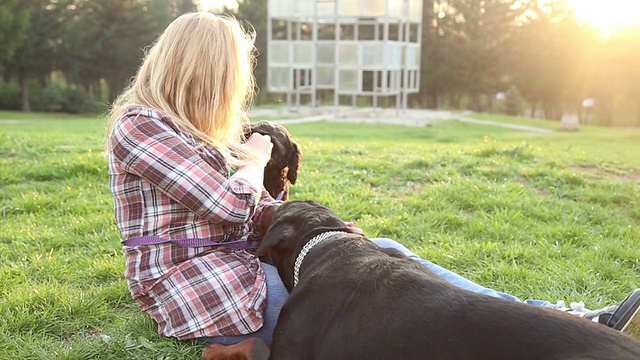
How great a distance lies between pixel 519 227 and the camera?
18.0 ft

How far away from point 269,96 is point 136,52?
8905mm

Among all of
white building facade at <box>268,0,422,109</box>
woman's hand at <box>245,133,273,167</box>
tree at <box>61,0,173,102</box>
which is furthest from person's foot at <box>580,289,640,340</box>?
tree at <box>61,0,173,102</box>

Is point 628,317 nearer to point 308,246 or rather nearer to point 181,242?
point 308,246

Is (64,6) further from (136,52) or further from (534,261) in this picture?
(534,261)

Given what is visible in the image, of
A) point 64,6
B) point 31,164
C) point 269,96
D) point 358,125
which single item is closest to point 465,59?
point 269,96

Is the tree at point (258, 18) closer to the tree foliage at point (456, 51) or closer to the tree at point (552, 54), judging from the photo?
the tree foliage at point (456, 51)

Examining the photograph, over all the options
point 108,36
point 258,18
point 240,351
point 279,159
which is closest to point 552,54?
point 258,18

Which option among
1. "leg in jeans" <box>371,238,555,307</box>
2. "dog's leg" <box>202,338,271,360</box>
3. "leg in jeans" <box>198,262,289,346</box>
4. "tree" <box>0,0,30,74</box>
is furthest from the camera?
"tree" <box>0,0,30,74</box>

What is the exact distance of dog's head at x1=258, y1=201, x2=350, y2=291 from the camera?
2862 mm

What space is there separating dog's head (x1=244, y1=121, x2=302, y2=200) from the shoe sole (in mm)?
2305

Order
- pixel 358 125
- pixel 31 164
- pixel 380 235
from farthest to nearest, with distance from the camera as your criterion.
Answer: pixel 358 125
pixel 31 164
pixel 380 235

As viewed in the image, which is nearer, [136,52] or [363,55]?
[363,55]

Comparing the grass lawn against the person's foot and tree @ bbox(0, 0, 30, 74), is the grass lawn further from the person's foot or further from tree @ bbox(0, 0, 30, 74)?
tree @ bbox(0, 0, 30, 74)

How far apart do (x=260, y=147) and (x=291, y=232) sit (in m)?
0.70
